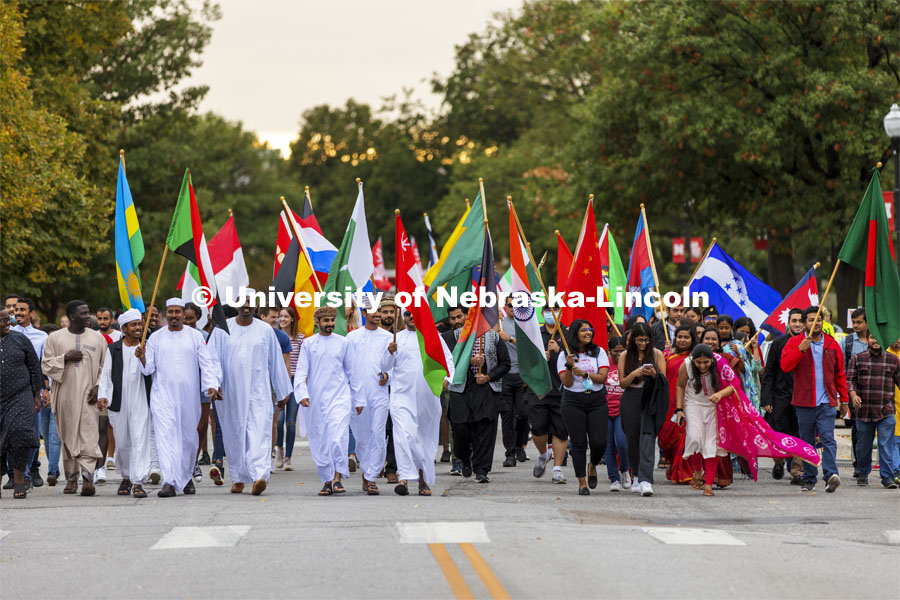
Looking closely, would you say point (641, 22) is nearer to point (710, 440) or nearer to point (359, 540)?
point (710, 440)

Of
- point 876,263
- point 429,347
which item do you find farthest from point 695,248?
point 429,347

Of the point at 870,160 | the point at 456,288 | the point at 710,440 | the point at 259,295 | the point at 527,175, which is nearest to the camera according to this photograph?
the point at 710,440

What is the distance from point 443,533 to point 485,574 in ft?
6.35

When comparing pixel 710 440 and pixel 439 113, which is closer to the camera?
pixel 710 440

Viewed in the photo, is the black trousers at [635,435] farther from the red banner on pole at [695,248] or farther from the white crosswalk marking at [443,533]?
the red banner on pole at [695,248]

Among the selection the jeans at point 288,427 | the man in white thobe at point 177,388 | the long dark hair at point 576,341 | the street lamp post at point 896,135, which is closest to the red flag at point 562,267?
the long dark hair at point 576,341

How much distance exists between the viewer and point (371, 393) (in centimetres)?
1493

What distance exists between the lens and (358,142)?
85938mm

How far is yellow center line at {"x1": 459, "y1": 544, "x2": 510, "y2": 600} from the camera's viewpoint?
8.60 m

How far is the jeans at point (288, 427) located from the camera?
18.5m

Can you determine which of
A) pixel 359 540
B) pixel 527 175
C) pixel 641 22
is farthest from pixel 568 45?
pixel 359 540

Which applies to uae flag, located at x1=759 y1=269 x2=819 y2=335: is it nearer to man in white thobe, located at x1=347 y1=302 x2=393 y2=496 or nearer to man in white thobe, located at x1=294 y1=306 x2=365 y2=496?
man in white thobe, located at x1=347 y1=302 x2=393 y2=496

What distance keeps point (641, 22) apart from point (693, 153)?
346 cm

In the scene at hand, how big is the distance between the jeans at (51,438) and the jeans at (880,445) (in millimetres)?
9103
